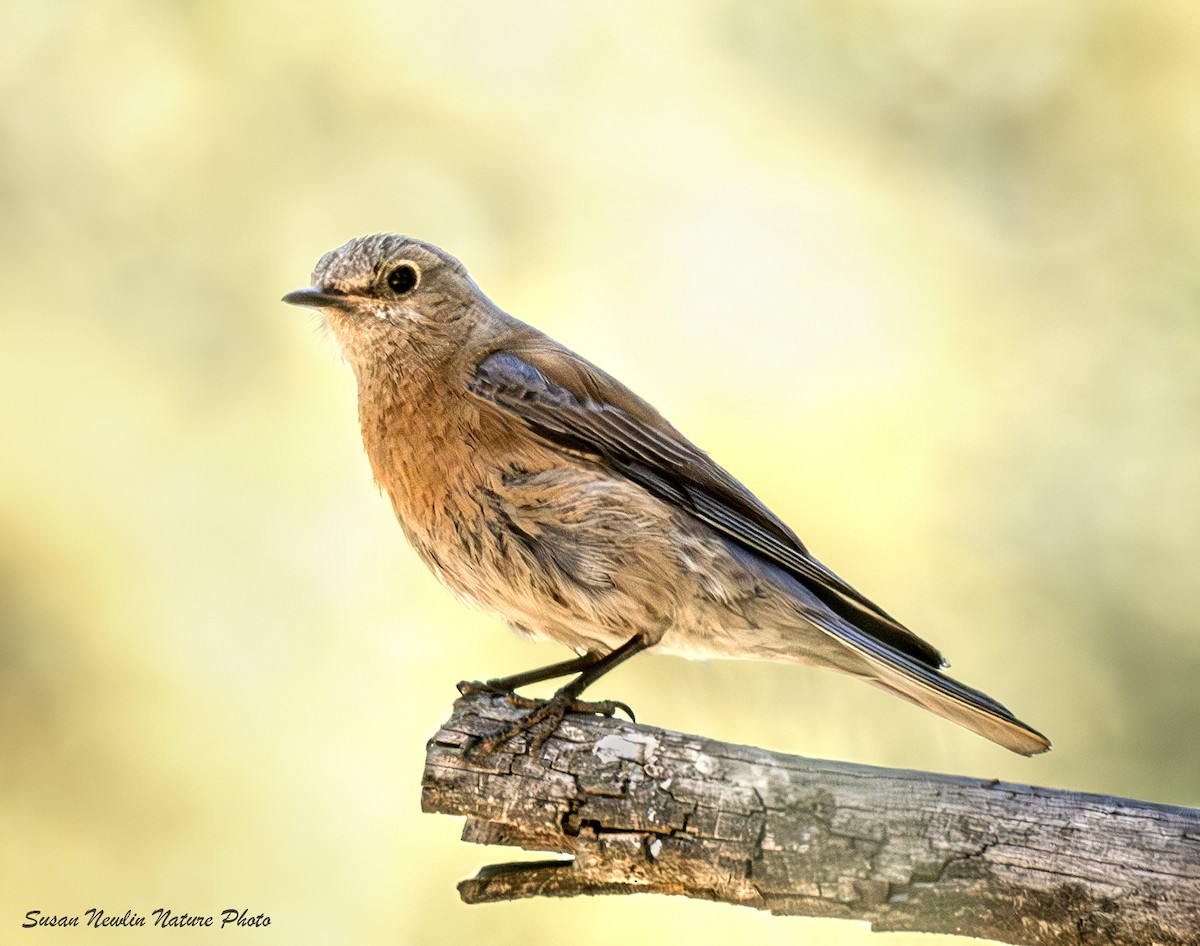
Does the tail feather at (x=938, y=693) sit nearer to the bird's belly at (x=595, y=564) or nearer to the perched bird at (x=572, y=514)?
the perched bird at (x=572, y=514)

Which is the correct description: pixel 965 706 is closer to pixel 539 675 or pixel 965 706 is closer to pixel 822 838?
pixel 822 838

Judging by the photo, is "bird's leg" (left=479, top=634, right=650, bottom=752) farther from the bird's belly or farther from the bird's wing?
the bird's wing

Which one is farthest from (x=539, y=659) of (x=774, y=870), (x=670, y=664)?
(x=774, y=870)

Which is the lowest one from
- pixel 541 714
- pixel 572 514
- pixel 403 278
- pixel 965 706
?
pixel 541 714

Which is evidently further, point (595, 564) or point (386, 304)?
point (386, 304)

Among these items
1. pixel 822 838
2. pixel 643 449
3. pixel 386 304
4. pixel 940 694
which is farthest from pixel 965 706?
pixel 386 304

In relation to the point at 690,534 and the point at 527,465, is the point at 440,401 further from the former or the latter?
the point at 690,534

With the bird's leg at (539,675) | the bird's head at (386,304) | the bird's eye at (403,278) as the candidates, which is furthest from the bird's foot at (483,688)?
the bird's eye at (403,278)
